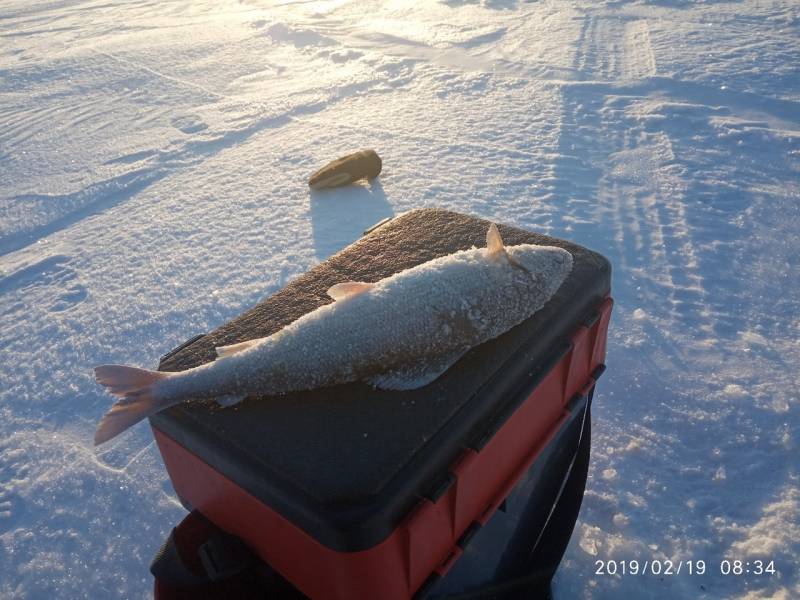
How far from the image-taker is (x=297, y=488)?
4.70 feet

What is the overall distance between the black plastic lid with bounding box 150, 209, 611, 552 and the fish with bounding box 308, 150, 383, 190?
320 cm

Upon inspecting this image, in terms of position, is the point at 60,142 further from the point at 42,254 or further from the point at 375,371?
the point at 375,371

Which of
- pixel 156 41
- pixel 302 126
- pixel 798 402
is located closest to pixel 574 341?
pixel 798 402

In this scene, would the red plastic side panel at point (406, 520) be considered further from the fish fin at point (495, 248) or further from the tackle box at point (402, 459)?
the fish fin at point (495, 248)

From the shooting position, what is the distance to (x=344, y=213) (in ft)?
16.0

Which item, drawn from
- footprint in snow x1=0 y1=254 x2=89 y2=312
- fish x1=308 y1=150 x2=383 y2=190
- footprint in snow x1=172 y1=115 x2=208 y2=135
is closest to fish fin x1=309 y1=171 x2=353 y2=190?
Result: fish x1=308 y1=150 x2=383 y2=190

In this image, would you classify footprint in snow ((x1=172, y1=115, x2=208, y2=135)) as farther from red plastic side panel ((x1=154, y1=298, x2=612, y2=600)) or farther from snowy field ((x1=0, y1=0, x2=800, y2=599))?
red plastic side panel ((x1=154, y1=298, x2=612, y2=600))

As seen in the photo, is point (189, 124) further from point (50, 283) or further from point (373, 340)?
point (373, 340)

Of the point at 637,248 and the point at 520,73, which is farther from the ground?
the point at 520,73

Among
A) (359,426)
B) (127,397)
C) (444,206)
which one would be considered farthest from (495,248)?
(444,206)

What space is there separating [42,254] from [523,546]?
449 centimetres

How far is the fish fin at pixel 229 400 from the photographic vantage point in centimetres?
172

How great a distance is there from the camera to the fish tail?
1.70 m

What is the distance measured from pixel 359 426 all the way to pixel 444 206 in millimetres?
3439
